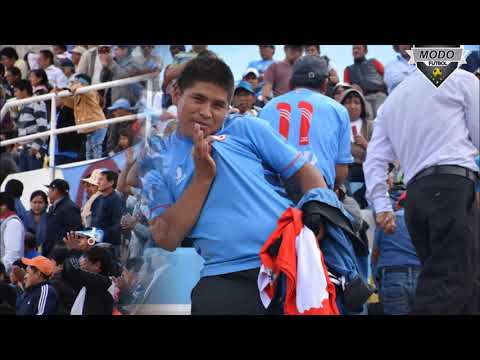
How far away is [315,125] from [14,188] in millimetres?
3842

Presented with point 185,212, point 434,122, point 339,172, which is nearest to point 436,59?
point 434,122

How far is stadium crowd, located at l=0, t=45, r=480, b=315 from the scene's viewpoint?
4.51 m

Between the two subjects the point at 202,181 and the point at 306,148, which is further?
the point at 306,148

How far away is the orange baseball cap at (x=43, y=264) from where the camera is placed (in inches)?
225

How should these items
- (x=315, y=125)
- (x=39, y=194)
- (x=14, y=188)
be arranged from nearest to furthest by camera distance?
(x=315, y=125), (x=39, y=194), (x=14, y=188)

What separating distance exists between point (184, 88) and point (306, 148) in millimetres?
1372

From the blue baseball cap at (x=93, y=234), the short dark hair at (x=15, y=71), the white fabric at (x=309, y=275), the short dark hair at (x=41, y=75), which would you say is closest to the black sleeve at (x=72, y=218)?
the blue baseball cap at (x=93, y=234)

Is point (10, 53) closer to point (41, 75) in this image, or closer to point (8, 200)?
point (41, 75)

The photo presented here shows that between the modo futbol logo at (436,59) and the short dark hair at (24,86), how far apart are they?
5370 millimetres

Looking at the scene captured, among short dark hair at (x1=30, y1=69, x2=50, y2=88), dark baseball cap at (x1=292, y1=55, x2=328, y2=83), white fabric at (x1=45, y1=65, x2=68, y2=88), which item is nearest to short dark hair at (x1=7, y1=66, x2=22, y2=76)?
white fabric at (x1=45, y1=65, x2=68, y2=88)

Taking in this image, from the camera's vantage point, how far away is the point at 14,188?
777 cm
